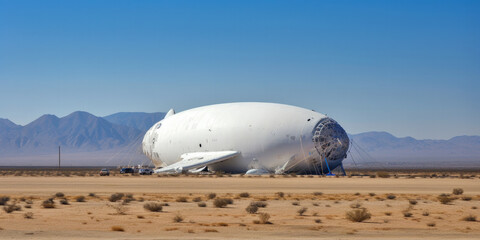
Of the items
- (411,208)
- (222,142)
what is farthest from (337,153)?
(411,208)

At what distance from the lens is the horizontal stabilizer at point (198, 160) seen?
89250 mm

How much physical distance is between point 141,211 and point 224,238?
10.3 m

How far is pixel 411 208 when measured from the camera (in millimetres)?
33531

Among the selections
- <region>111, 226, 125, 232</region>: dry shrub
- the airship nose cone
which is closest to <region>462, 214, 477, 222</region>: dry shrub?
<region>111, 226, 125, 232</region>: dry shrub

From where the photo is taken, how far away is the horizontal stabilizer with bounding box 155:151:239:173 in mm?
89250

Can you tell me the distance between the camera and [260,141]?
8644cm

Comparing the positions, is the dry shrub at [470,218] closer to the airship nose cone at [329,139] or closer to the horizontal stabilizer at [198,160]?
the airship nose cone at [329,139]

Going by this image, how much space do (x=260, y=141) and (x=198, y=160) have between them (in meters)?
9.65

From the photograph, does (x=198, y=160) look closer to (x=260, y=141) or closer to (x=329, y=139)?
(x=260, y=141)

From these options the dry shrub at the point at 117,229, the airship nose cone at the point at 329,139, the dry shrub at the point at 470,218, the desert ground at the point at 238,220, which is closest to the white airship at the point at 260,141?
the airship nose cone at the point at 329,139

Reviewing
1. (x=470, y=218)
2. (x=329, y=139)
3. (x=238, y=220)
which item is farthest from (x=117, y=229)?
(x=329, y=139)

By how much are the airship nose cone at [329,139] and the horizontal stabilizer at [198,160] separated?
10798 mm

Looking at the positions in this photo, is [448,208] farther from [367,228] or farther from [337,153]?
Answer: [337,153]

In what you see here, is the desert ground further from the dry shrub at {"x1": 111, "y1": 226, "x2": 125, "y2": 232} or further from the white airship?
the white airship
